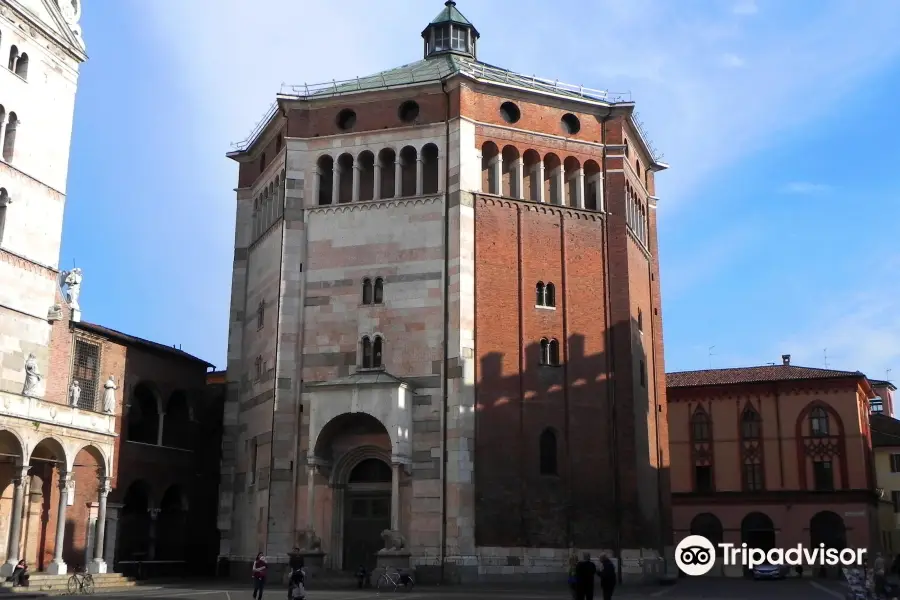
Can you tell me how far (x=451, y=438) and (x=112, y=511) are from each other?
42.3 ft

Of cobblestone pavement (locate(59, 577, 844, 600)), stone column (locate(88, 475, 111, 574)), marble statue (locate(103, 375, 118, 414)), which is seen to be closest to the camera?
cobblestone pavement (locate(59, 577, 844, 600))

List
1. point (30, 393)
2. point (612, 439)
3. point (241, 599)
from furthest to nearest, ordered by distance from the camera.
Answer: point (612, 439), point (30, 393), point (241, 599)

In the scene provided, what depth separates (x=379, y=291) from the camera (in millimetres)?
35906

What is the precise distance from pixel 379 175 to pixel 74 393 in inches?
509

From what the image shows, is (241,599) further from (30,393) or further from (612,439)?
(612,439)

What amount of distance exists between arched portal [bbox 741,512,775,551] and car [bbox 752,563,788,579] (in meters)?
5.49

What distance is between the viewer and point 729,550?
56688 millimetres

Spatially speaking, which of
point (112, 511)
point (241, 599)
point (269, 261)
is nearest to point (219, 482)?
point (112, 511)

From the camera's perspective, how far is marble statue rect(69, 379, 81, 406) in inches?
1305

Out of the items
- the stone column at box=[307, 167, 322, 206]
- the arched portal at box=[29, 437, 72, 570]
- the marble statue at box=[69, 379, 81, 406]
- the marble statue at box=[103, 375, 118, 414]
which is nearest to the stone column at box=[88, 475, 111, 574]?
the arched portal at box=[29, 437, 72, 570]

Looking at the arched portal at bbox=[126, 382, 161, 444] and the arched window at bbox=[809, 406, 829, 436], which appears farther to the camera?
the arched window at bbox=[809, 406, 829, 436]

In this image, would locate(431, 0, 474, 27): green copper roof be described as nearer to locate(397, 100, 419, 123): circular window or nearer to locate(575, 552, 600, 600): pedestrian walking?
locate(397, 100, 419, 123): circular window

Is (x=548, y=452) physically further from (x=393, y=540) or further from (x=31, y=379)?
(x=31, y=379)

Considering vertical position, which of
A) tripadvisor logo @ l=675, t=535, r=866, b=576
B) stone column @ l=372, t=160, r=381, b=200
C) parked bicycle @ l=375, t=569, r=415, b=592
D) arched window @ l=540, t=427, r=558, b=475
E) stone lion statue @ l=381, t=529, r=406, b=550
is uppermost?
stone column @ l=372, t=160, r=381, b=200
